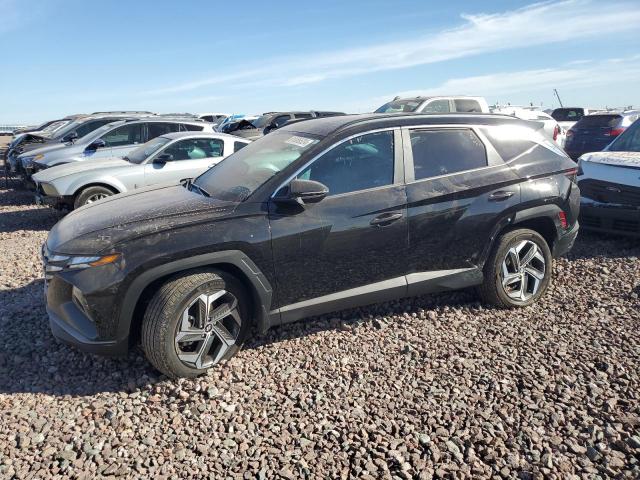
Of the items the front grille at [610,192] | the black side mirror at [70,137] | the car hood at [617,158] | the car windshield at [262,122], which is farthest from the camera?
→ the car windshield at [262,122]

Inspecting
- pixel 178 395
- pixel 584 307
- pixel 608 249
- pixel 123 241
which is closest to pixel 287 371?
pixel 178 395

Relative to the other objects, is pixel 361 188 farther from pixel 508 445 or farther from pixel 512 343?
pixel 508 445

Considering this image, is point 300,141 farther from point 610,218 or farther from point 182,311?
point 610,218

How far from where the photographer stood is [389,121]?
13.3ft

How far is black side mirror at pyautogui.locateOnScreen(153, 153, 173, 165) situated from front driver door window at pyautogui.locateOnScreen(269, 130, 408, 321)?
5.30m

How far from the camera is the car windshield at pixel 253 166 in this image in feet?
12.3

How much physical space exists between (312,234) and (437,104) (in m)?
9.18

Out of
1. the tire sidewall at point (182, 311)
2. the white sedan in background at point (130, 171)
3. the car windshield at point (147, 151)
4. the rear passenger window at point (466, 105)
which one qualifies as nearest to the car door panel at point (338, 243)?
the tire sidewall at point (182, 311)

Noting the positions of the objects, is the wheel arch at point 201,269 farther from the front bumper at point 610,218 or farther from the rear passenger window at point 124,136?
the rear passenger window at point 124,136

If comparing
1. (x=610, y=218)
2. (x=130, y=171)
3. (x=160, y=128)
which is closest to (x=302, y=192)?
(x=610, y=218)

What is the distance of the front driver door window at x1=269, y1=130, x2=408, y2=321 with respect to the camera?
140 inches

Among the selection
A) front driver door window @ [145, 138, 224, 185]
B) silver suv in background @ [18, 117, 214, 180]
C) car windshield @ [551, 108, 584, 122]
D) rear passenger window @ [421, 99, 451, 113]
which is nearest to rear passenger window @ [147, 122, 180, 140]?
silver suv in background @ [18, 117, 214, 180]

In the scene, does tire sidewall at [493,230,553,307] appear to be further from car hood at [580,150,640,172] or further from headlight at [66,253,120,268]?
headlight at [66,253,120,268]

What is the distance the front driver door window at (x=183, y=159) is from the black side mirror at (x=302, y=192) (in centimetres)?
501
